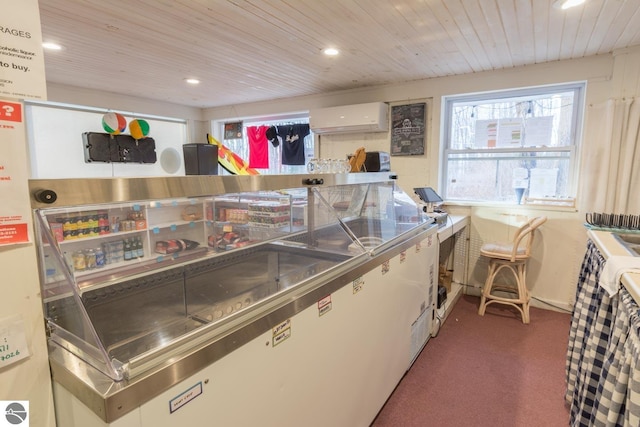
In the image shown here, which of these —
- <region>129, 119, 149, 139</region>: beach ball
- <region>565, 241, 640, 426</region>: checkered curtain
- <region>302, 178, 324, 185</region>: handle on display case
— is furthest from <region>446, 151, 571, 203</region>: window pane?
<region>129, 119, 149, 139</region>: beach ball

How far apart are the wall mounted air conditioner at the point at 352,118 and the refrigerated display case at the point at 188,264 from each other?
167 centimetres

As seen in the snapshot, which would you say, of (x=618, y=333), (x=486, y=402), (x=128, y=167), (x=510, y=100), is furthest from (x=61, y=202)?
(x=128, y=167)

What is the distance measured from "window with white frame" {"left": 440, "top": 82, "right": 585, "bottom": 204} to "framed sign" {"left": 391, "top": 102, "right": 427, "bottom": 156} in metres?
0.29

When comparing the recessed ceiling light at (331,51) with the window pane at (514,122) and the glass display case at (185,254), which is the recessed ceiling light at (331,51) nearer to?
the glass display case at (185,254)

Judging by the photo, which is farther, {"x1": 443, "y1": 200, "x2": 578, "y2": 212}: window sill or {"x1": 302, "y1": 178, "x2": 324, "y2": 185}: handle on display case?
{"x1": 443, "y1": 200, "x2": 578, "y2": 212}: window sill

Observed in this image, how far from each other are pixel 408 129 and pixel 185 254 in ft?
10.1

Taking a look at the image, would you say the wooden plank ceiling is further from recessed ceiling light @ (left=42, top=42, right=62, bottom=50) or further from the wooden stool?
the wooden stool

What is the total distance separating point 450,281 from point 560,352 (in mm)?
1305

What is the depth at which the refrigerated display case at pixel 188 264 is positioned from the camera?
781 mm

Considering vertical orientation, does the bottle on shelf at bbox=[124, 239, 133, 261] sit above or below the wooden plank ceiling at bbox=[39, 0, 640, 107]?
below

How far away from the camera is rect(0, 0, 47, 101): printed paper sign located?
0.70m

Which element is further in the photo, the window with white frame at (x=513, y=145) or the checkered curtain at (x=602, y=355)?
the window with white frame at (x=513, y=145)

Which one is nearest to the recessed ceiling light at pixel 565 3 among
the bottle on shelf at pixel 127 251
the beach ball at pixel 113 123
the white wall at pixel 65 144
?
the bottle on shelf at pixel 127 251

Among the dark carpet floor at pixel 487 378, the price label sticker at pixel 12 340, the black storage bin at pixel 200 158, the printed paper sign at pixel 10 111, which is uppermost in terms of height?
the printed paper sign at pixel 10 111
